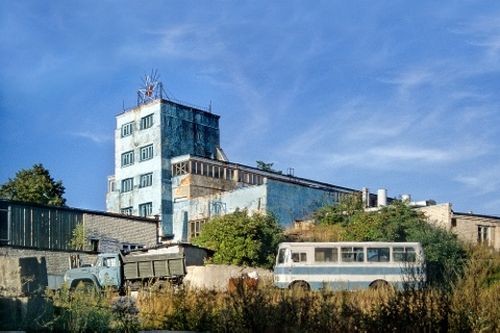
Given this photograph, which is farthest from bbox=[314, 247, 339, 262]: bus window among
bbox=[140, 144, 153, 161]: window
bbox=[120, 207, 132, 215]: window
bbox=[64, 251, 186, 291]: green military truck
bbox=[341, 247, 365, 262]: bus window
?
bbox=[120, 207, 132, 215]: window

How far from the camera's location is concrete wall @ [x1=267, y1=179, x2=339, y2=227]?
186 feet

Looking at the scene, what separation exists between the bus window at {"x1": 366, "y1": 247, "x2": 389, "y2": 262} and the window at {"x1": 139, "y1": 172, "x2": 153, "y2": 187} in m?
35.2

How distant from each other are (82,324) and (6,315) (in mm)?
1146

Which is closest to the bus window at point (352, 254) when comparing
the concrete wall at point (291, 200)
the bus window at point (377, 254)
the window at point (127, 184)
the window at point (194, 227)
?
the bus window at point (377, 254)

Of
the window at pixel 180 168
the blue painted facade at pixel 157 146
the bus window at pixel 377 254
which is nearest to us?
the bus window at pixel 377 254

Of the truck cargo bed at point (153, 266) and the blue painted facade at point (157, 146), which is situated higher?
the blue painted facade at point (157, 146)

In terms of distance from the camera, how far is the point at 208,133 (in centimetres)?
7019

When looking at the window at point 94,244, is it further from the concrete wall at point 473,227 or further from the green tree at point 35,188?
the concrete wall at point 473,227

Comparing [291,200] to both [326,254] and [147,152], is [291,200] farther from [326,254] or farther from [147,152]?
[326,254]

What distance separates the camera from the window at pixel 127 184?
6820cm

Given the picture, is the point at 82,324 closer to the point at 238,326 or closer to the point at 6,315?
the point at 6,315

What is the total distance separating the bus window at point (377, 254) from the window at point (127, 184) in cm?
3822

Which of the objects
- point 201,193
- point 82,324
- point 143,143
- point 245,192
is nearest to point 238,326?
point 82,324

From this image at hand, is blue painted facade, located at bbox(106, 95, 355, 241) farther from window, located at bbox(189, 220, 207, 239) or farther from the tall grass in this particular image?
the tall grass
